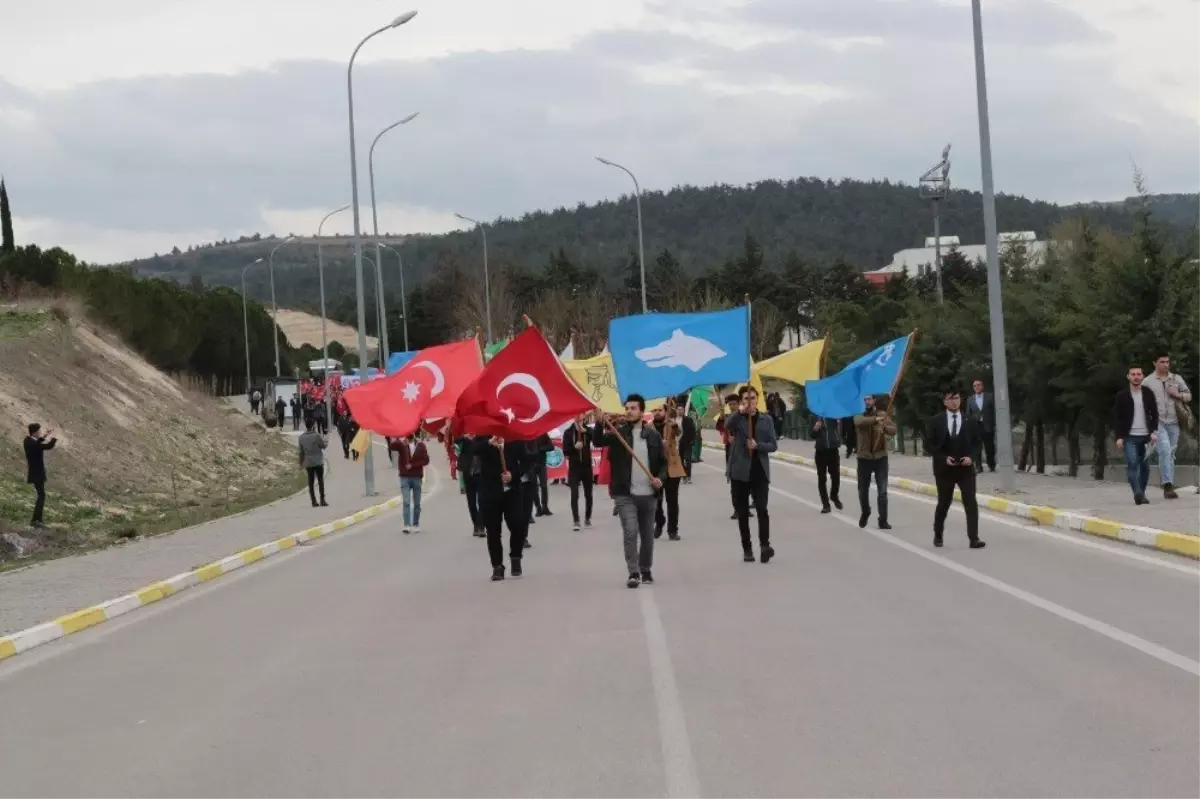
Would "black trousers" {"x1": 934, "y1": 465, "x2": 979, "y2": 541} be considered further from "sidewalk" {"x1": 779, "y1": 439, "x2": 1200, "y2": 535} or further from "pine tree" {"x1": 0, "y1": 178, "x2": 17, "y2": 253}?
"pine tree" {"x1": 0, "y1": 178, "x2": 17, "y2": 253}

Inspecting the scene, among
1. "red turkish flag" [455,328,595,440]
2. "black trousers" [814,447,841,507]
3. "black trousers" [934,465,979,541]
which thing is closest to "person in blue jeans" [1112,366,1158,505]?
"black trousers" [934,465,979,541]

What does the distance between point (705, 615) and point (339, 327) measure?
598 ft

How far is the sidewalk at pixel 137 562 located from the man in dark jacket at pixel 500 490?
12.7 feet

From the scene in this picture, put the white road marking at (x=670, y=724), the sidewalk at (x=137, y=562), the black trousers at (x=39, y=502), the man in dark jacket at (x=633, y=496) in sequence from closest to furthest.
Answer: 1. the white road marking at (x=670, y=724)
2. the man in dark jacket at (x=633, y=496)
3. the sidewalk at (x=137, y=562)
4. the black trousers at (x=39, y=502)

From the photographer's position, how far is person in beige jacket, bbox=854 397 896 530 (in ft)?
61.6

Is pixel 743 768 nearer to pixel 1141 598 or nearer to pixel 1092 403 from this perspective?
pixel 1141 598

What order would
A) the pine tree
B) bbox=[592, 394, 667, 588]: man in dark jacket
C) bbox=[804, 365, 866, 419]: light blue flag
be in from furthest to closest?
the pine tree → bbox=[804, 365, 866, 419]: light blue flag → bbox=[592, 394, 667, 588]: man in dark jacket

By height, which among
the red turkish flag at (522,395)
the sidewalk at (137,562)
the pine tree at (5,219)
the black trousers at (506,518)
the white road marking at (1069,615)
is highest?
the pine tree at (5,219)

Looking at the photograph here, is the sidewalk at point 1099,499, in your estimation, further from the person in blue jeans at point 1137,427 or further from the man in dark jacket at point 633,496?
the man in dark jacket at point 633,496

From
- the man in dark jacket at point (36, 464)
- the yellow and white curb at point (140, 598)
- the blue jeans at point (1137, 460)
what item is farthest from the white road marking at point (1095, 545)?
the man in dark jacket at point (36, 464)

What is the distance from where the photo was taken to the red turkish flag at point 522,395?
1509 centimetres

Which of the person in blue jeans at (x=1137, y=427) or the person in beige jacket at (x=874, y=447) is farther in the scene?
the person in blue jeans at (x=1137, y=427)

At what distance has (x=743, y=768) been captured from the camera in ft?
21.7

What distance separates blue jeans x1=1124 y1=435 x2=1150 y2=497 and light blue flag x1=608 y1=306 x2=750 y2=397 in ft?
19.2
